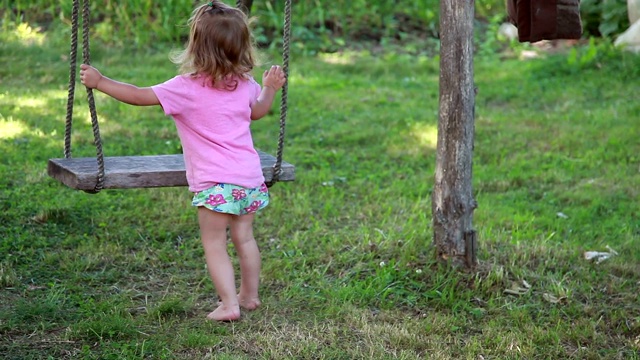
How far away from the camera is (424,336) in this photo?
13.0 feet

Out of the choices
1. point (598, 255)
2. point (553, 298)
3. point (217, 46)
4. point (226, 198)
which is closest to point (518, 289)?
point (553, 298)

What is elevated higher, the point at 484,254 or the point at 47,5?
the point at 47,5

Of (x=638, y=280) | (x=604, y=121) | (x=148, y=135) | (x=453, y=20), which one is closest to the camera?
(x=453, y=20)

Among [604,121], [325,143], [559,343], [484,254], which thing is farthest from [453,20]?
[604,121]

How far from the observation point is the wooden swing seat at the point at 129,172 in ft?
12.3

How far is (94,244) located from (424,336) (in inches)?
76.9

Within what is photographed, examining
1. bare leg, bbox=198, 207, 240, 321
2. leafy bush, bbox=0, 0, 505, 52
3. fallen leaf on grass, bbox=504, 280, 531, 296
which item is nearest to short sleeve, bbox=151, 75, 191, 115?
bare leg, bbox=198, 207, 240, 321

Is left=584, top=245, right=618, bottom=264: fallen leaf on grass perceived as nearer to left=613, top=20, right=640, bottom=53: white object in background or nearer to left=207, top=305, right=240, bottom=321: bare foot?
left=207, top=305, right=240, bottom=321: bare foot

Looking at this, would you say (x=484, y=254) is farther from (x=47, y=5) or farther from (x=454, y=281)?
(x=47, y=5)

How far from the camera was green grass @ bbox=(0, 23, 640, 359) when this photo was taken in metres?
3.89

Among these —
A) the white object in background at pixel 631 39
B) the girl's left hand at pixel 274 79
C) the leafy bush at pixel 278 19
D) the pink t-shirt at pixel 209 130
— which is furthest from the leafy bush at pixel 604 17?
the pink t-shirt at pixel 209 130

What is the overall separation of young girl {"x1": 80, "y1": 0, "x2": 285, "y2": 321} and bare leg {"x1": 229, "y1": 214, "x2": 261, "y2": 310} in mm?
62

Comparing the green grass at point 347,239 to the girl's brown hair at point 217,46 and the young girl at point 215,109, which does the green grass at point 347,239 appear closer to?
the young girl at point 215,109

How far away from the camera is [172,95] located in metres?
3.75
